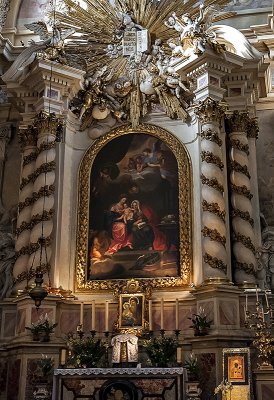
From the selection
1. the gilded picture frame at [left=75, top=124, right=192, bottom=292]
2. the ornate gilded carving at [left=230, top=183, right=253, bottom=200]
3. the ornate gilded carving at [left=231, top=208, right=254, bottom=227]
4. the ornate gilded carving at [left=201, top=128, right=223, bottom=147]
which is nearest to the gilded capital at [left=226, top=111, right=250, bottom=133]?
the ornate gilded carving at [left=201, top=128, right=223, bottom=147]

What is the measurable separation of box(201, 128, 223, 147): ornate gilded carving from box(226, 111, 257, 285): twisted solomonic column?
0.39 metres

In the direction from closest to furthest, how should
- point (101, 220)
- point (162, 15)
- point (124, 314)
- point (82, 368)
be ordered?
1. point (82, 368)
2. point (124, 314)
3. point (101, 220)
4. point (162, 15)

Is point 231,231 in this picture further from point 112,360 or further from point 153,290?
point 112,360

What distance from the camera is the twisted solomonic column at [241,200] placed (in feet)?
33.8

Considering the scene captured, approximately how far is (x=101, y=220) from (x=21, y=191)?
1602 millimetres

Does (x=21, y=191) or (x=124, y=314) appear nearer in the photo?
(x=124, y=314)

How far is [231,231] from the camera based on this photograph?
1062 cm

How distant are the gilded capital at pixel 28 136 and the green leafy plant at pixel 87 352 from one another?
12.9 ft

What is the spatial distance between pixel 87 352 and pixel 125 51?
19.1 ft

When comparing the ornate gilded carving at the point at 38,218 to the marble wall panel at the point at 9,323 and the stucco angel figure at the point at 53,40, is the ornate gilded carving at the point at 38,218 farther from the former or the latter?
the stucco angel figure at the point at 53,40

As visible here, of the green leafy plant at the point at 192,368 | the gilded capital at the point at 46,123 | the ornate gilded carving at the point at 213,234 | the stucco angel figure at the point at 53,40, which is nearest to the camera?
the green leafy plant at the point at 192,368

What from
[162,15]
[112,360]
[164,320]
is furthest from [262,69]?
[112,360]

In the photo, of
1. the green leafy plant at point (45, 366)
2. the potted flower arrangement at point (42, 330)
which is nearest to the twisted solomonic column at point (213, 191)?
the potted flower arrangement at point (42, 330)

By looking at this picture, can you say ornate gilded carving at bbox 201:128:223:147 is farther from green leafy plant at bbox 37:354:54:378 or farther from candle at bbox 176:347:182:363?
green leafy plant at bbox 37:354:54:378
